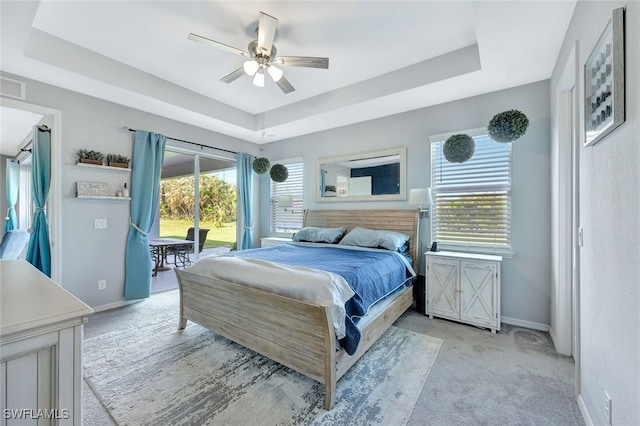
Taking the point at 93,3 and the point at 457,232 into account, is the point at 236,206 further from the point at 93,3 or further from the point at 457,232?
the point at 457,232

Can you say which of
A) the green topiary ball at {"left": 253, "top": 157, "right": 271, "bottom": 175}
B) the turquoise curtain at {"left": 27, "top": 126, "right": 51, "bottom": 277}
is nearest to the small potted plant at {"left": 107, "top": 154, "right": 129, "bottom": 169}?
the turquoise curtain at {"left": 27, "top": 126, "right": 51, "bottom": 277}

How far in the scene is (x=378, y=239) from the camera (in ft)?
11.6

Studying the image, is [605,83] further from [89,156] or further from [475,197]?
[89,156]

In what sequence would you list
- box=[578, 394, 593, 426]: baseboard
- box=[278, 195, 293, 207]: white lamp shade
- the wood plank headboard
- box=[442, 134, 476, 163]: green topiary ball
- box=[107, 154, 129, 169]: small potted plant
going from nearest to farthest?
box=[578, 394, 593, 426]: baseboard < box=[442, 134, 476, 163]: green topiary ball < box=[107, 154, 129, 169]: small potted plant < the wood plank headboard < box=[278, 195, 293, 207]: white lamp shade

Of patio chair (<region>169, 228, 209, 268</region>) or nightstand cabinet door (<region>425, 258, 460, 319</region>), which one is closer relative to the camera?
nightstand cabinet door (<region>425, 258, 460, 319</region>)

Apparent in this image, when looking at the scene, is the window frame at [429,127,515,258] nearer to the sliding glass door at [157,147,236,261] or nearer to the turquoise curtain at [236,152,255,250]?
the turquoise curtain at [236,152,255,250]

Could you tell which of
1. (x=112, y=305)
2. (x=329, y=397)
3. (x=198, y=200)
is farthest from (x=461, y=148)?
(x=112, y=305)

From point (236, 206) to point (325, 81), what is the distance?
3082 millimetres

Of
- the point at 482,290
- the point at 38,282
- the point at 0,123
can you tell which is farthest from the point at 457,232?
the point at 0,123

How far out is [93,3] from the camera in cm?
226

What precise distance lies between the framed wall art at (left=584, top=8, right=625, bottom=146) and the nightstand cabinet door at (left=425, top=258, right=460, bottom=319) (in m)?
1.85

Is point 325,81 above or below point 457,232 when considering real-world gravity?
above

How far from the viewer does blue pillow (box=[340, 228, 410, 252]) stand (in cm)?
343

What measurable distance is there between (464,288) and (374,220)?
1568 mm
